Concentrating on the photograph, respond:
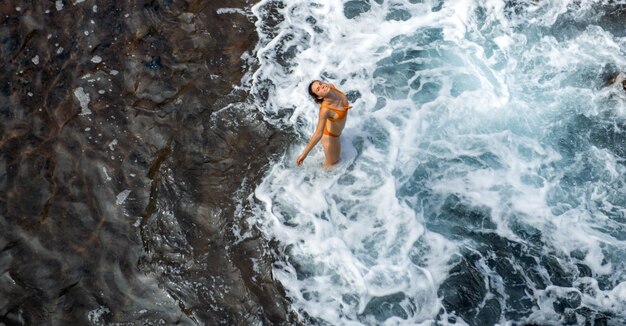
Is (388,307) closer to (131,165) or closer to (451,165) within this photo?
(451,165)

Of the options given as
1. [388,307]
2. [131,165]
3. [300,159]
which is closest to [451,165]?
[300,159]

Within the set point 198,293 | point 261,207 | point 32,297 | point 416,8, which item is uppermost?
point 416,8

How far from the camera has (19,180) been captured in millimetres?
7191

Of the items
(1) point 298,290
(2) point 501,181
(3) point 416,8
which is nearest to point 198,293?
A: (1) point 298,290

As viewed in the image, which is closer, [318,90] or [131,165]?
[318,90]

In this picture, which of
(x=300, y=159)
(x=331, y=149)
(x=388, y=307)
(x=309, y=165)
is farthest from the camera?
(x=309, y=165)

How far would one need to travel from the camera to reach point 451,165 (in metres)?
7.31

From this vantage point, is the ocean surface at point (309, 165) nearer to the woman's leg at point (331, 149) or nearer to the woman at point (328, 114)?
the woman's leg at point (331, 149)

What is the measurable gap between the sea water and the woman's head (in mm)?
1307

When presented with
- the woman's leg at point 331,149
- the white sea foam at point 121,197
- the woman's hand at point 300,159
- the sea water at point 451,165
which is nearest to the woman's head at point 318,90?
the woman's leg at point 331,149

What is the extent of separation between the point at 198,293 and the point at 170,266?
51 centimetres

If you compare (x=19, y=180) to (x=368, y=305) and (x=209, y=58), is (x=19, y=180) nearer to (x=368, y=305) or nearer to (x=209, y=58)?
(x=209, y=58)

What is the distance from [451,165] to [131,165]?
4344 millimetres

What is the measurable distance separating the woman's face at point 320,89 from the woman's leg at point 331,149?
2.31 ft
